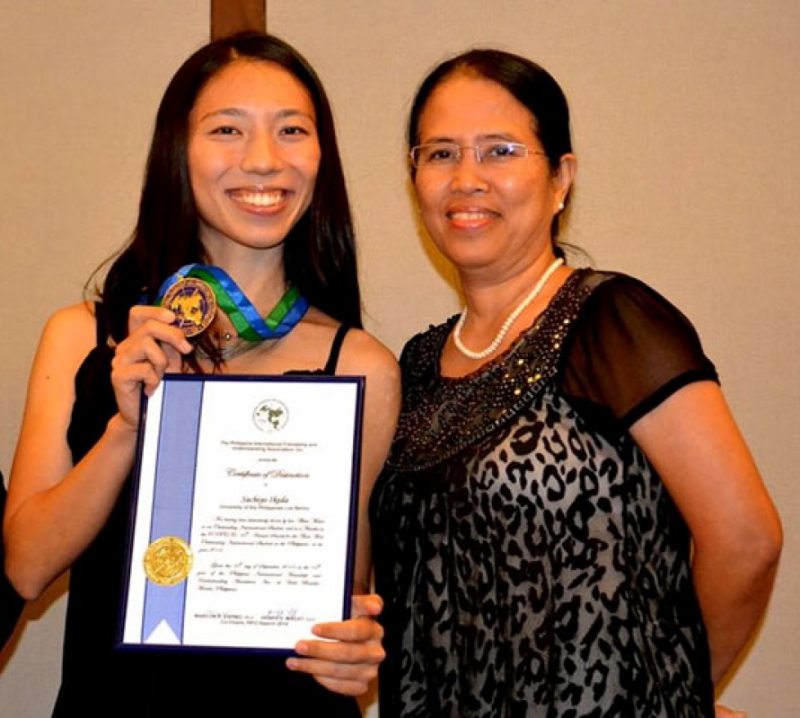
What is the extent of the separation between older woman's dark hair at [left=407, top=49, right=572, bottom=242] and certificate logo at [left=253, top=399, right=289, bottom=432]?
836 millimetres

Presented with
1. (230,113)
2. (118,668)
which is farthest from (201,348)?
(118,668)

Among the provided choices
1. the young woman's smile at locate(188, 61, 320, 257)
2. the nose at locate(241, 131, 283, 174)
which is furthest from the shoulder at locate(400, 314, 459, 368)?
the nose at locate(241, 131, 283, 174)

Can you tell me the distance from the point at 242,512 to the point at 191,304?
0.35 metres

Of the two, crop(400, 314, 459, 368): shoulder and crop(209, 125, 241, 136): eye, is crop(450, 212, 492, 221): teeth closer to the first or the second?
crop(400, 314, 459, 368): shoulder

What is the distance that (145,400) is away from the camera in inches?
75.5

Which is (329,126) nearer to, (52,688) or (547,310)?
(547,310)

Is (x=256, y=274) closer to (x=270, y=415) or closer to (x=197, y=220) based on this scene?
(x=197, y=220)

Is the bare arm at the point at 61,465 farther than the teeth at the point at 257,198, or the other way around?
the teeth at the point at 257,198

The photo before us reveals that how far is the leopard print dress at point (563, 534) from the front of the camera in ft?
7.05

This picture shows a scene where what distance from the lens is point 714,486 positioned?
2.14 metres

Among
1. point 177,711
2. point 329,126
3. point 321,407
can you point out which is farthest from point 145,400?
point 329,126

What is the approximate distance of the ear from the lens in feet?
8.00

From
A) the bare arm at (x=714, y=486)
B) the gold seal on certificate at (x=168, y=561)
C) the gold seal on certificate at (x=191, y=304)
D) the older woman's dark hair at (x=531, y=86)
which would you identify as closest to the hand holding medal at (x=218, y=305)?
the gold seal on certificate at (x=191, y=304)

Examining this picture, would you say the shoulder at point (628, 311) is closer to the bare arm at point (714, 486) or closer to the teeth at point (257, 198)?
the bare arm at point (714, 486)
